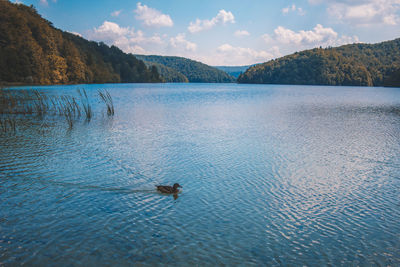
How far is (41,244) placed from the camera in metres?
5.08

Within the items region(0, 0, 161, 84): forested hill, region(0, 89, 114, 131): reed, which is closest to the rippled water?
region(0, 89, 114, 131): reed

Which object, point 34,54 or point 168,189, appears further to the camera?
point 34,54

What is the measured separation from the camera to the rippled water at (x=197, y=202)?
505 centimetres

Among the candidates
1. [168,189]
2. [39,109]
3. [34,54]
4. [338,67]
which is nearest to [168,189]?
[168,189]

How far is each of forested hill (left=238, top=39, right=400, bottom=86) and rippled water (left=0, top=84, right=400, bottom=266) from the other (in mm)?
153917

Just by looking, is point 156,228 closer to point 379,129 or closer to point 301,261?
point 301,261

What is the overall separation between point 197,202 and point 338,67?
575 feet

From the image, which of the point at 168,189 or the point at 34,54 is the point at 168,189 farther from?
the point at 34,54

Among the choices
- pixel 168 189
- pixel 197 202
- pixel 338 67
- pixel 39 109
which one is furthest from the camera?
pixel 338 67

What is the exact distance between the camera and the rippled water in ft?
16.6

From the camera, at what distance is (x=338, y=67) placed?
157 metres

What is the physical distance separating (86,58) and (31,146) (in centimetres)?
10277

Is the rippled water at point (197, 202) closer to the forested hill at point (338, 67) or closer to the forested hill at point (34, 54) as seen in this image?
the forested hill at point (34, 54)

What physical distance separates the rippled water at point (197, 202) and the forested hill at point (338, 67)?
505 ft
